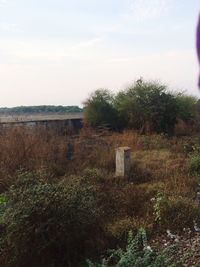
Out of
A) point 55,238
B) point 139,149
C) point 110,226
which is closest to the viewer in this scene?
point 55,238

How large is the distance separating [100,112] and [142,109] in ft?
8.85

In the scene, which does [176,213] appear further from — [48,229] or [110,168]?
[110,168]

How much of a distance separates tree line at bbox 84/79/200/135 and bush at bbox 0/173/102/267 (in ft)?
68.3

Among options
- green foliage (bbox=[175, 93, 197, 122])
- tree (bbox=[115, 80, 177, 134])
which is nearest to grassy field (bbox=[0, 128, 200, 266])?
tree (bbox=[115, 80, 177, 134])

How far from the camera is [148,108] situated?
91.5 feet

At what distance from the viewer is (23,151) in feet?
44.7

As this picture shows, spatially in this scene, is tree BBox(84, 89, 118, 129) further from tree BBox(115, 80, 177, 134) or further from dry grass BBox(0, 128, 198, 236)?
dry grass BBox(0, 128, 198, 236)

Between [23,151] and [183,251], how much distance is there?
27.5ft

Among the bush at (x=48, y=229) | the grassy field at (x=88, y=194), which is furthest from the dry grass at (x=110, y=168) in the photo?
the bush at (x=48, y=229)

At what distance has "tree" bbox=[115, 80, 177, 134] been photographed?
27.4 metres

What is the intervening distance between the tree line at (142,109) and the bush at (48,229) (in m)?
20.8

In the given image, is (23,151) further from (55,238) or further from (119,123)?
(119,123)

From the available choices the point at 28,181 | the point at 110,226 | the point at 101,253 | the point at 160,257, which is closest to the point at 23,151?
the point at 28,181

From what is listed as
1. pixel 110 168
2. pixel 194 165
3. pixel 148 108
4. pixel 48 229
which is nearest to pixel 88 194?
pixel 48 229
